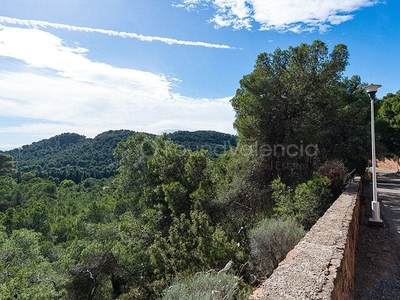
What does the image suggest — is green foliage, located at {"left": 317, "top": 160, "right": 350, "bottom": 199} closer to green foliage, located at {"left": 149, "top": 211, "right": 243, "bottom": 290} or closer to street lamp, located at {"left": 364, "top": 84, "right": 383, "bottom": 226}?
street lamp, located at {"left": 364, "top": 84, "right": 383, "bottom": 226}

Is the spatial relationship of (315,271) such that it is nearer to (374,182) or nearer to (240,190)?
(374,182)

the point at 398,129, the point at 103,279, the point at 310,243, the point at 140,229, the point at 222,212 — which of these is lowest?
the point at 103,279

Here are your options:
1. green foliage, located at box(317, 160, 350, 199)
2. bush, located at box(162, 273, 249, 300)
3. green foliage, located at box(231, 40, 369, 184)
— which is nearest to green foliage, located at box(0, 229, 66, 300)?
bush, located at box(162, 273, 249, 300)

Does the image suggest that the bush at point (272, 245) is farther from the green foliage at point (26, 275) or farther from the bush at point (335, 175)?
the green foliage at point (26, 275)

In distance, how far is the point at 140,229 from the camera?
1019 cm

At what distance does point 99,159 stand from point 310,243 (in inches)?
3001

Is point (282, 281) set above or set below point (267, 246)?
above

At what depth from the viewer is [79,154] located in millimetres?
81250

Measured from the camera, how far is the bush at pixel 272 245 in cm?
508

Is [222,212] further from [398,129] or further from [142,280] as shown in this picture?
[398,129]

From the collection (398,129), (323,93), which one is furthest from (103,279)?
(398,129)

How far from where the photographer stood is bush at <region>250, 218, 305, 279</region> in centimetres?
508

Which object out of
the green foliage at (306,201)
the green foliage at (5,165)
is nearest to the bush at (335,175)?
the green foliage at (306,201)

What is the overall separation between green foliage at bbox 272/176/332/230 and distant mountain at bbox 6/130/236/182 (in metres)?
36.9
